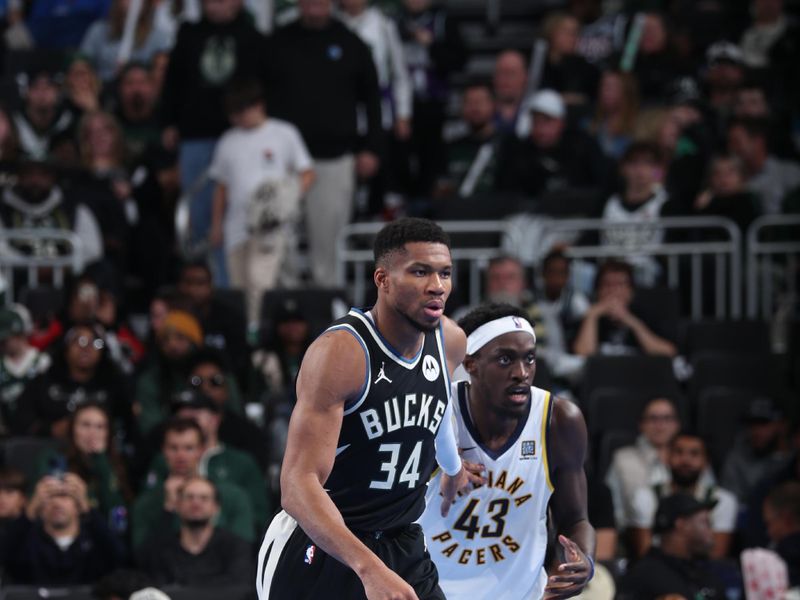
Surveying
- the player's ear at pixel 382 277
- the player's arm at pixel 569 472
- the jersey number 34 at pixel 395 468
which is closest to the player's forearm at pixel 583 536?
the player's arm at pixel 569 472

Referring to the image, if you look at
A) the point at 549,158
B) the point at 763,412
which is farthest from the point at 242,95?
the point at 763,412

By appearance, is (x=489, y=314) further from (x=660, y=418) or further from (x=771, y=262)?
(x=771, y=262)

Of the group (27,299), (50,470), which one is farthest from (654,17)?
(50,470)

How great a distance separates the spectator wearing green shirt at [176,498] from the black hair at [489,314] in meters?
3.80

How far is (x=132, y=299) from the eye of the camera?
46.8ft

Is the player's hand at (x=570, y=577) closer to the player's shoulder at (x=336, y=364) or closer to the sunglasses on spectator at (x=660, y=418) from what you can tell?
the player's shoulder at (x=336, y=364)

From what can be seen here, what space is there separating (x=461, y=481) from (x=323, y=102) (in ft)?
24.4

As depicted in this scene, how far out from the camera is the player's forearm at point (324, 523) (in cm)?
588

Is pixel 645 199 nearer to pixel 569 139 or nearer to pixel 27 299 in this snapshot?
pixel 569 139

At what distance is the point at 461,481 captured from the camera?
7004 millimetres

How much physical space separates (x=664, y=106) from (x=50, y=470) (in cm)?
674

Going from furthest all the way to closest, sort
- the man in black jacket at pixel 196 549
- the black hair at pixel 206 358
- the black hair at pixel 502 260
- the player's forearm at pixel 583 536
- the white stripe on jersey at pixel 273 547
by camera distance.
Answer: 1. the black hair at pixel 502 260
2. the black hair at pixel 206 358
3. the man in black jacket at pixel 196 549
4. the player's forearm at pixel 583 536
5. the white stripe on jersey at pixel 273 547

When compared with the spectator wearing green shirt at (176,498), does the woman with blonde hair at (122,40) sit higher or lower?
higher

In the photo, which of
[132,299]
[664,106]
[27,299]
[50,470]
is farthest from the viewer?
[664,106]
